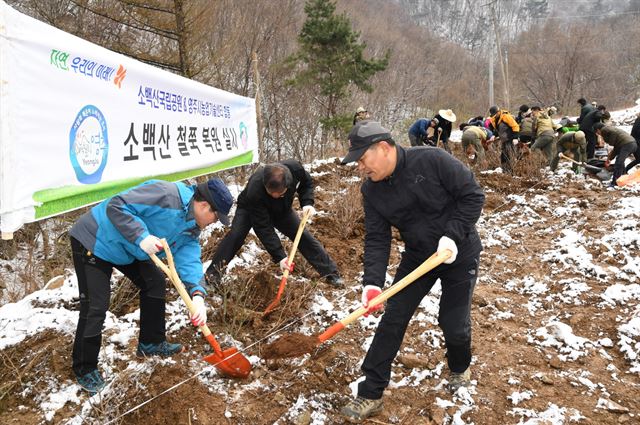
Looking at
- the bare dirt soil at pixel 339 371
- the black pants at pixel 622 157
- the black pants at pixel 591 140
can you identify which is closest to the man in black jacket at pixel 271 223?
the bare dirt soil at pixel 339 371

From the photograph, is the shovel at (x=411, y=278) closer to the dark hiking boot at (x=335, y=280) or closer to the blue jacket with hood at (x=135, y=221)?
the blue jacket with hood at (x=135, y=221)

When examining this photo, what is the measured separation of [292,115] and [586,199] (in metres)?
13.4

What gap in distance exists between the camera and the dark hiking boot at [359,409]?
2.41 metres

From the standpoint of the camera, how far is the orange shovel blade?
268 cm

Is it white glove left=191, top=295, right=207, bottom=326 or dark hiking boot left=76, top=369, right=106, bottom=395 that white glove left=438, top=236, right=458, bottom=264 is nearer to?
white glove left=191, top=295, right=207, bottom=326

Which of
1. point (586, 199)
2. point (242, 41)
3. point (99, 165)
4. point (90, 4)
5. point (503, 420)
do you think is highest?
point (242, 41)

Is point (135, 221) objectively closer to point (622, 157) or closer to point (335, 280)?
point (335, 280)

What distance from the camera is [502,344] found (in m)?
3.19

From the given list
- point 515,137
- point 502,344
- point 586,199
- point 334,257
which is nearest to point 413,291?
point 502,344

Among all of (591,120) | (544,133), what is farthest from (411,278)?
(591,120)

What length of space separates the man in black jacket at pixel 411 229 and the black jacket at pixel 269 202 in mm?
1551

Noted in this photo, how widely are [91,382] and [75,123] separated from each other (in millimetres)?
1717

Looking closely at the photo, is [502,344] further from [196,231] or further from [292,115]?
[292,115]

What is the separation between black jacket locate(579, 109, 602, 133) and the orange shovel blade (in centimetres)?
891
